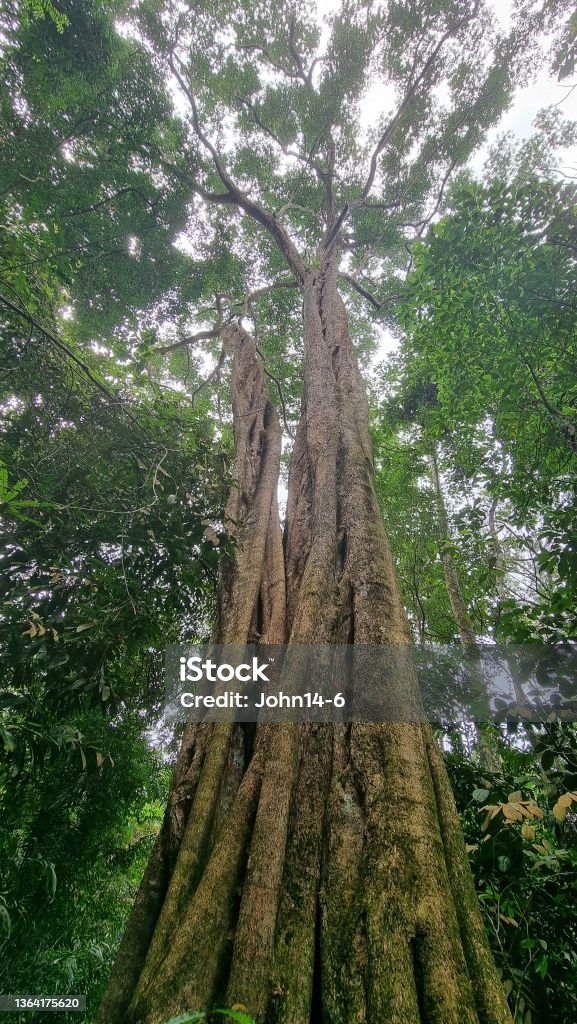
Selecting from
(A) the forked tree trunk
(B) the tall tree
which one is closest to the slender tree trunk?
(B) the tall tree

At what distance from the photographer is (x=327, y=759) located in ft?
5.58

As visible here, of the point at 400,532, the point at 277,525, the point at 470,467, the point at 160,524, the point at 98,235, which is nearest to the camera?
the point at 160,524

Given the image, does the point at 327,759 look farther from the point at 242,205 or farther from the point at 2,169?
the point at 242,205

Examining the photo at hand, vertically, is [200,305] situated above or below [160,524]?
above

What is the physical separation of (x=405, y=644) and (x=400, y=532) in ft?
13.5

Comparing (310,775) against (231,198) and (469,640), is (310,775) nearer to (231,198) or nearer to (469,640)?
(469,640)

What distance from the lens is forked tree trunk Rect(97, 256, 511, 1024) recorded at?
3.56ft

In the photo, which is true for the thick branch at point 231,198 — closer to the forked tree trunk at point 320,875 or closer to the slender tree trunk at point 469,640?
the slender tree trunk at point 469,640

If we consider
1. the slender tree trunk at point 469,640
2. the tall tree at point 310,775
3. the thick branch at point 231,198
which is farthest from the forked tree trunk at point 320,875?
the thick branch at point 231,198

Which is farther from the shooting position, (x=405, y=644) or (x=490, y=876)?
(x=405, y=644)

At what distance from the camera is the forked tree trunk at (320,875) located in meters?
1.09

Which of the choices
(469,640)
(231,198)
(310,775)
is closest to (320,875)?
(310,775)

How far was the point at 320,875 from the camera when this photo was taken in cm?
138

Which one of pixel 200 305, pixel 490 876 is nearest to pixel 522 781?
pixel 490 876
